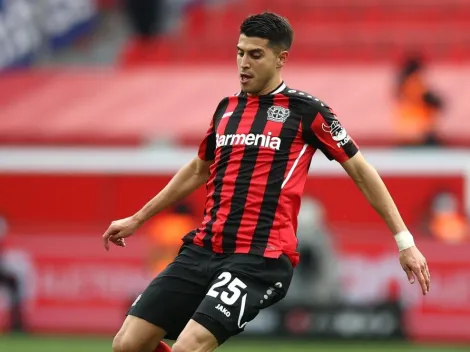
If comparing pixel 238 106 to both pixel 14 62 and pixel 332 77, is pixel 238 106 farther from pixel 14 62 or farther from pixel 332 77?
pixel 14 62

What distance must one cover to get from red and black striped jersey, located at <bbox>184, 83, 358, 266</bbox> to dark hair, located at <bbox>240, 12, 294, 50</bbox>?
26cm

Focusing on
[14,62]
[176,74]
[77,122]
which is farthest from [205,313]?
[14,62]

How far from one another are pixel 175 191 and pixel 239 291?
0.90 m

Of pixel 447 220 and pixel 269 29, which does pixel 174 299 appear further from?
pixel 447 220

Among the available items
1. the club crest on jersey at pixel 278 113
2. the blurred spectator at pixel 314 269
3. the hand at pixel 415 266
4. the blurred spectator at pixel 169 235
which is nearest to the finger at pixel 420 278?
the hand at pixel 415 266

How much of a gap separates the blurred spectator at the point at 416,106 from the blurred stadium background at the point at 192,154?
3 cm

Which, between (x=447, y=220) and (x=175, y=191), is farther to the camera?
(x=447, y=220)

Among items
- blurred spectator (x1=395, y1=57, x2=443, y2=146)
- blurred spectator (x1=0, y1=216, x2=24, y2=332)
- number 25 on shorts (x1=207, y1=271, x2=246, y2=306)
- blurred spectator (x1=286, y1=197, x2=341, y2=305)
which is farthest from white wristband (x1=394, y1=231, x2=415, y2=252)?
blurred spectator (x1=395, y1=57, x2=443, y2=146)

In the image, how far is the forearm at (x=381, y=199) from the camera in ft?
20.6

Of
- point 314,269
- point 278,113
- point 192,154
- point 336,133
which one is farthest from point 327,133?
point 192,154

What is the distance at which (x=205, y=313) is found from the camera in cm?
604

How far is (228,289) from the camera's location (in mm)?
6125

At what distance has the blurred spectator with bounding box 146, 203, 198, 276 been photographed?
1343 centimetres

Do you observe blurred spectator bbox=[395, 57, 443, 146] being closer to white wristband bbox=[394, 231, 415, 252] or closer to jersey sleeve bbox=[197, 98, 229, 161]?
jersey sleeve bbox=[197, 98, 229, 161]
